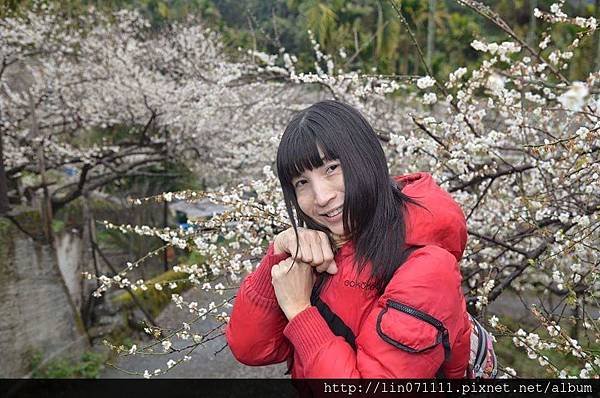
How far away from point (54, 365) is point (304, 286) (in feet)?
21.4

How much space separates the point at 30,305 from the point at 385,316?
6359 mm

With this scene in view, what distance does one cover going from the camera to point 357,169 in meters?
1.24

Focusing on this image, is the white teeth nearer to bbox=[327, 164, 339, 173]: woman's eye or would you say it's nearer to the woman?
the woman

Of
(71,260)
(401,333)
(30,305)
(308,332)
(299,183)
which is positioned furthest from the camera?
(71,260)

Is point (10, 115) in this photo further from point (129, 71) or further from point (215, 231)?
point (215, 231)

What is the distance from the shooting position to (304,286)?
1209 millimetres

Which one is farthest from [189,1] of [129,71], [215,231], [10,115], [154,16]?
[215,231]

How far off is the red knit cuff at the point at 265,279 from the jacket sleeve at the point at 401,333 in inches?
7.6

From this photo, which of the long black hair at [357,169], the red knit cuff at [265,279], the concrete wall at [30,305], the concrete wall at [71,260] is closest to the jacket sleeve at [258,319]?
the red knit cuff at [265,279]

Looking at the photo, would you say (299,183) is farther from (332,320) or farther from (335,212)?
(332,320)

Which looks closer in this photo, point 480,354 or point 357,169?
point 357,169

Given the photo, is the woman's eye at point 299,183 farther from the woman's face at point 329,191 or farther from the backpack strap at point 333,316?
the backpack strap at point 333,316

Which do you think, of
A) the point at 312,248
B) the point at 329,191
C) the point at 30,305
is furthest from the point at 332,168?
the point at 30,305

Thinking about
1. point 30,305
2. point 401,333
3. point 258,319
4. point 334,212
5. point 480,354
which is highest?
point 334,212
